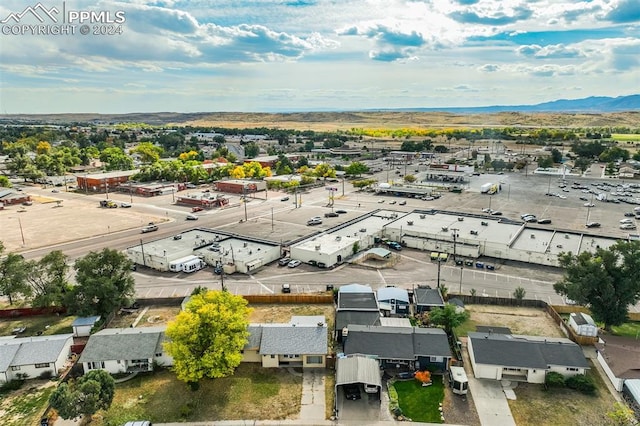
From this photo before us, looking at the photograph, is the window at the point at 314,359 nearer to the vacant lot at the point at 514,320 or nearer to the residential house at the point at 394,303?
the residential house at the point at 394,303

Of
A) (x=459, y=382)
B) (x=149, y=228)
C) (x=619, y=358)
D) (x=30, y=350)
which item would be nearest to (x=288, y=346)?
(x=459, y=382)

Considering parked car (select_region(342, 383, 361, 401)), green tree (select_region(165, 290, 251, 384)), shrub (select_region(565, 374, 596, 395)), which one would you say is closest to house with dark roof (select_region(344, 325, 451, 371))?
parked car (select_region(342, 383, 361, 401))

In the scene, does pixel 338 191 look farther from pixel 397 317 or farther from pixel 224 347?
pixel 224 347

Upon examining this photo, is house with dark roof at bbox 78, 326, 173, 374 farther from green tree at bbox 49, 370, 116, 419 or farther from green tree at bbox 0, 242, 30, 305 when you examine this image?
green tree at bbox 0, 242, 30, 305

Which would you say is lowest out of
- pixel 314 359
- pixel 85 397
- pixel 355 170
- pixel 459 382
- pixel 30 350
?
pixel 314 359

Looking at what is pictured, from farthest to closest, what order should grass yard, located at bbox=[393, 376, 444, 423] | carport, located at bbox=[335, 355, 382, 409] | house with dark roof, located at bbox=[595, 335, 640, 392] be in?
house with dark roof, located at bbox=[595, 335, 640, 392], carport, located at bbox=[335, 355, 382, 409], grass yard, located at bbox=[393, 376, 444, 423]

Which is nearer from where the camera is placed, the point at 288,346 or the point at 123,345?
the point at 288,346

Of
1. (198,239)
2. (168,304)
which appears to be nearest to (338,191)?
(198,239)

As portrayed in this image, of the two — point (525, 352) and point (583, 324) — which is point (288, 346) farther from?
point (583, 324)
